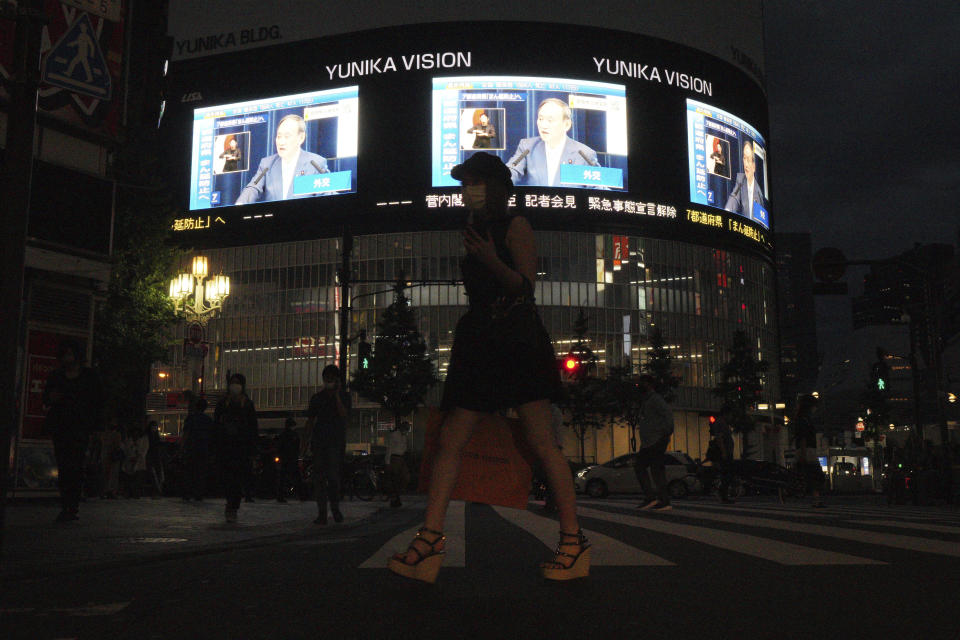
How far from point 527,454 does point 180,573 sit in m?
1.81

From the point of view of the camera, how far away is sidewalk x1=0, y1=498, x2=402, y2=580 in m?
5.40

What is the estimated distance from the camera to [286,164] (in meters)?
68.2

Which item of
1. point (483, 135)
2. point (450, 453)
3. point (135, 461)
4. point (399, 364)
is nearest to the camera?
point (450, 453)

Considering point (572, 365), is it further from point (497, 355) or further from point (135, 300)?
point (497, 355)

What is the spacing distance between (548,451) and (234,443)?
6159mm

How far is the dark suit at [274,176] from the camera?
6738cm

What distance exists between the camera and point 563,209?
65188mm

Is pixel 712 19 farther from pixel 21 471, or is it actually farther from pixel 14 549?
pixel 14 549

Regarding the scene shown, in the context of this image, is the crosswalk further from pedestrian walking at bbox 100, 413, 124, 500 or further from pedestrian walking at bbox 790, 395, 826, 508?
pedestrian walking at bbox 100, 413, 124, 500

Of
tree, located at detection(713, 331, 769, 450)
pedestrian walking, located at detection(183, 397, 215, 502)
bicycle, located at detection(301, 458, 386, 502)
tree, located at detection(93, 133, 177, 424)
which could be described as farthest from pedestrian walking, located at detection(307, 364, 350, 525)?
tree, located at detection(713, 331, 769, 450)

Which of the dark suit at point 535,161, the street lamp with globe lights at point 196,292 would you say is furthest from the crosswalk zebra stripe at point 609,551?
the dark suit at point 535,161

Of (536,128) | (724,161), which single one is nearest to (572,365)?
(536,128)

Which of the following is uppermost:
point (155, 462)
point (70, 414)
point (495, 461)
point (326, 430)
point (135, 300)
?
point (135, 300)

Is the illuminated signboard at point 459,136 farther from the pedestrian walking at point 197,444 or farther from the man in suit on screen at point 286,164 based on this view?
the pedestrian walking at point 197,444
